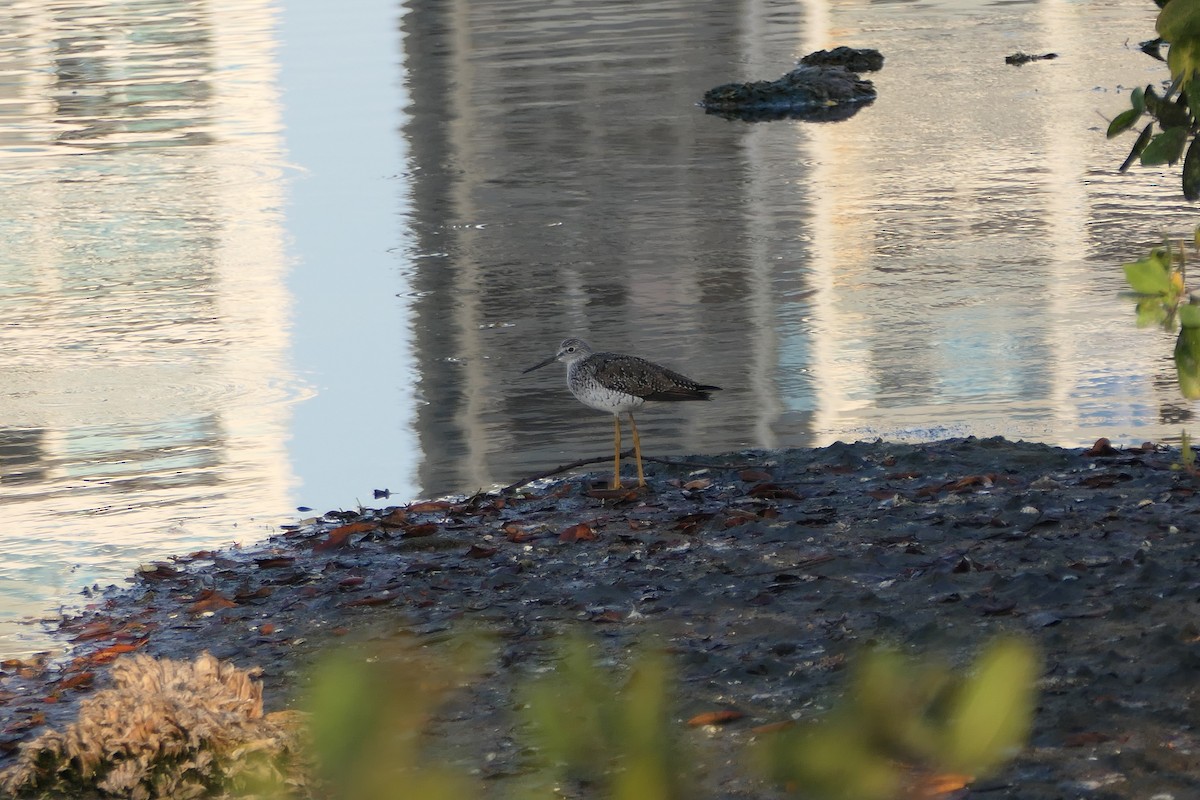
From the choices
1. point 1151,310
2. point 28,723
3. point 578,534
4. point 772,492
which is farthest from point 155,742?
point 772,492

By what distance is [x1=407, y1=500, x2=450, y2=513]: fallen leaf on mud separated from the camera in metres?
7.73

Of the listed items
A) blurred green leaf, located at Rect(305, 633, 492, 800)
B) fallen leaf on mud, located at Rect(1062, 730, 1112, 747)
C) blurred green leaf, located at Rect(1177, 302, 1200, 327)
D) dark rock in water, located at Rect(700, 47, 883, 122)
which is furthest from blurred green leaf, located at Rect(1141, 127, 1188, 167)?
dark rock in water, located at Rect(700, 47, 883, 122)

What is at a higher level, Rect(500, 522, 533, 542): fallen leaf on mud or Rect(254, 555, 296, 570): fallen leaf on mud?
Rect(500, 522, 533, 542): fallen leaf on mud

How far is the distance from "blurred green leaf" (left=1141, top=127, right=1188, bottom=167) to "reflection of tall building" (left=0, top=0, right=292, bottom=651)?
471cm

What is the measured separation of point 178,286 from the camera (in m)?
12.4

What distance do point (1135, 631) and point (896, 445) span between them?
3.02 metres

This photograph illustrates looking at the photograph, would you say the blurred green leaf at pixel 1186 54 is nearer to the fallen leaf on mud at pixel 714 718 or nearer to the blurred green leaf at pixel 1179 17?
the blurred green leaf at pixel 1179 17

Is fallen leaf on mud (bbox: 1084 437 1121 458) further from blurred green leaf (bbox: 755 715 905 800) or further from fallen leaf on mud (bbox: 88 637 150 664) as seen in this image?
blurred green leaf (bbox: 755 715 905 800)

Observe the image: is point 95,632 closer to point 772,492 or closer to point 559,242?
point 772,492

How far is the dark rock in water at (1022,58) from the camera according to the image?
69.4 feet

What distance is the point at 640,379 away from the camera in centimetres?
759

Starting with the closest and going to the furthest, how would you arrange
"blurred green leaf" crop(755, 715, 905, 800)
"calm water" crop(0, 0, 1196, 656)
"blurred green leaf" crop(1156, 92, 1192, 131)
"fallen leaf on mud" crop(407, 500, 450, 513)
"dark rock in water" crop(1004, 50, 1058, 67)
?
"blurred green leaf" crop(755, 715, 905, 800) < "blurred green leaf" crop(1156, 92, 1192, 131) < "fallen leaf on mud" crop(407, 500, 450, 513) < "calm water" crop(0, 0, 1196, 656) < "dark rock in water" crop(1004, 50, 1058, 67)

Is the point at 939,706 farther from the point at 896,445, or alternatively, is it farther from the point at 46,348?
the point at 46,348

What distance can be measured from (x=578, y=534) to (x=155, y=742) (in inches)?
107
